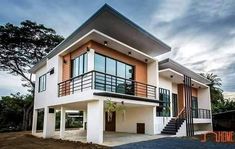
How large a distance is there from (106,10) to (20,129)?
1819 centimetres

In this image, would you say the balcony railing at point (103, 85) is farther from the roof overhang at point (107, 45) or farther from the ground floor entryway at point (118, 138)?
the ground floor entryway at point (118, 138)

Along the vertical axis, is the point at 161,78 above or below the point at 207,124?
above

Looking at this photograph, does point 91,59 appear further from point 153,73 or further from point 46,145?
point 153,73

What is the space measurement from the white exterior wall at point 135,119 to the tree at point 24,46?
11696 millimetres

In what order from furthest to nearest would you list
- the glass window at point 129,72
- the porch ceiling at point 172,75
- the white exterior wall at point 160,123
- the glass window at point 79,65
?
the porch ceiling at point 172,75 < the white exterior wall at point 160,123 < the glass window at point 129,72 < the glass window at point 79,65

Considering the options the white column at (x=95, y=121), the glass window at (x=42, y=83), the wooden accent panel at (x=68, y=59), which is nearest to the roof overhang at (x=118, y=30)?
the wooden accent panel at (x=68, y=59)

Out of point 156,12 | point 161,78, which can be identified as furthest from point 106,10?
point 161,78

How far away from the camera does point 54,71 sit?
15.3 m

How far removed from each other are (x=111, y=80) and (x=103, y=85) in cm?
71

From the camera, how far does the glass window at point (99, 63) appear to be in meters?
13.1

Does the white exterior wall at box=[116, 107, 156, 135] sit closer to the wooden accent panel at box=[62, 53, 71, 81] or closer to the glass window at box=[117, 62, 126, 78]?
the glass window at box=[117, 62, 126, 78]

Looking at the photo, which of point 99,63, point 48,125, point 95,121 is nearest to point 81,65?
point 99,63

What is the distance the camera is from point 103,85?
13.0 meters

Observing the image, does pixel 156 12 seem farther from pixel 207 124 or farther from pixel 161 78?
pixel 207 124
